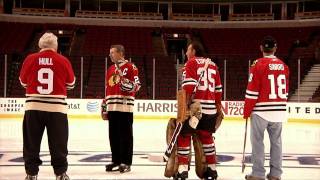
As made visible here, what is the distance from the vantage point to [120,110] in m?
5.21

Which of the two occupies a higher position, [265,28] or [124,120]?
[265,28]

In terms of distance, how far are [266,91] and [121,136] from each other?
Answer: 1678mm

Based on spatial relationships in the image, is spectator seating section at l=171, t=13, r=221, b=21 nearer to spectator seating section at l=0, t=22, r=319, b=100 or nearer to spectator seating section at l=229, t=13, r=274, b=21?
spectator seating section at l=229, t=13, r=274, b=21

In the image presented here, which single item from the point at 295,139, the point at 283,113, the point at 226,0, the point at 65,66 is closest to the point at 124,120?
the point at 65,66

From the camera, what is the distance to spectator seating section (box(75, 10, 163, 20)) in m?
24.2

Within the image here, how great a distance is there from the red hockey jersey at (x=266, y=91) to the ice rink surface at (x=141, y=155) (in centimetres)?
82

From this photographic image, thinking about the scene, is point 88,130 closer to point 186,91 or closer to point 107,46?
point 186,91

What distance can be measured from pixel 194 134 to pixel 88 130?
676 centimetres

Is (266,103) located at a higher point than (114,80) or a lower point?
lower

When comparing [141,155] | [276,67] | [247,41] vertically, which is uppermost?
[247,41]

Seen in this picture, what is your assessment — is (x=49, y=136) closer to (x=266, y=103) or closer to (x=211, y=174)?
(x=211, y=174)

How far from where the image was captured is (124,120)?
5.23m

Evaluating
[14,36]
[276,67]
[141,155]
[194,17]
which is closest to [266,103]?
[276,67]

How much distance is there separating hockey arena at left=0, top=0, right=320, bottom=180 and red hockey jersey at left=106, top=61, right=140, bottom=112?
71cm
